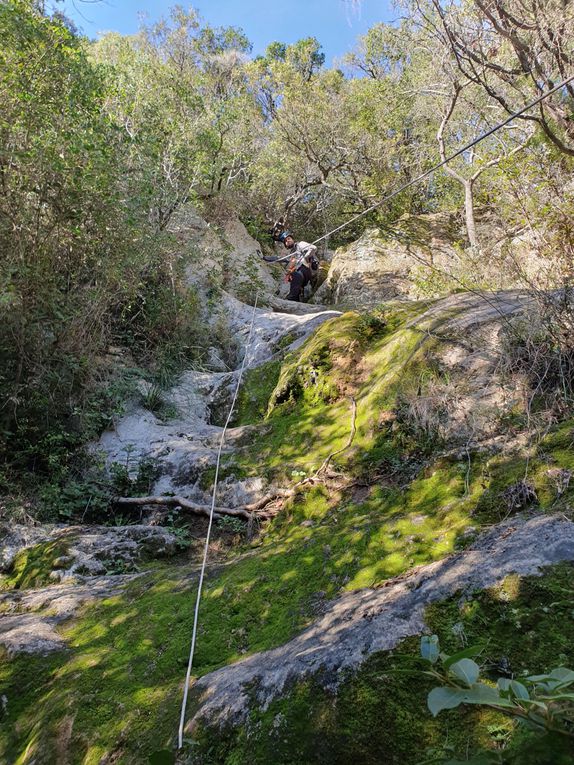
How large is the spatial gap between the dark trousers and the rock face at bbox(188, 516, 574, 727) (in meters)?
12.4

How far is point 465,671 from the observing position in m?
0.85

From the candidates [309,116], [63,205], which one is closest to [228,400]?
[63,205]

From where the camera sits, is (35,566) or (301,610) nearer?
(301,610)

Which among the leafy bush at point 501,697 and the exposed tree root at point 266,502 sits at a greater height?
the leafy bush at point 501,697

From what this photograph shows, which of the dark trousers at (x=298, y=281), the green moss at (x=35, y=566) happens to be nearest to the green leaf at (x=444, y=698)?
the green moss at (x=35, y=566)

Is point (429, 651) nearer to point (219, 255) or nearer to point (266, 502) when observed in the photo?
point (266, 502)

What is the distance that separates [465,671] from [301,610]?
2.29 metres

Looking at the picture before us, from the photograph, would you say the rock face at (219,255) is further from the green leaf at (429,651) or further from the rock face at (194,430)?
the green leaf at (429,651)

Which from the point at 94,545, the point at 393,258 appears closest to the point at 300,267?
the point at 393,258

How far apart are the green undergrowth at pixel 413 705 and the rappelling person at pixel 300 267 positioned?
1248cm

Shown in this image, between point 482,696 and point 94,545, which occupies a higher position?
point 482,696

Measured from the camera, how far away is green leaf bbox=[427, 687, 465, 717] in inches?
31.1

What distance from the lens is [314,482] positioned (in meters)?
4.86

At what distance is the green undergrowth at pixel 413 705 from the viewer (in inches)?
64.2
